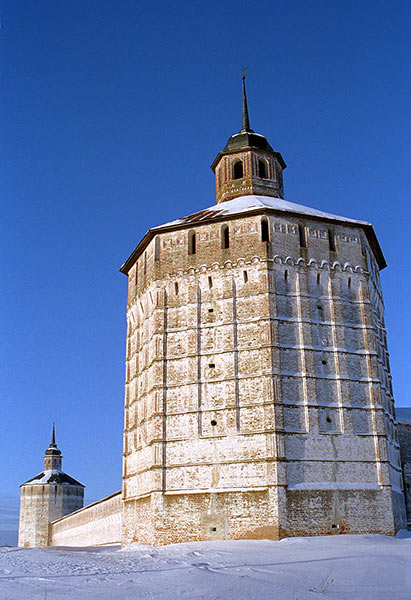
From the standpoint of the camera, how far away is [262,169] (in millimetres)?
29438

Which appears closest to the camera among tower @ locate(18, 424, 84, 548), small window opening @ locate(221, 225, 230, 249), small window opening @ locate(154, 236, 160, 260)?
small window opening @ locate(221, 225, 230, 249)

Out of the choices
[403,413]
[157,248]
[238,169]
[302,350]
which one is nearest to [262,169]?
[238,169]

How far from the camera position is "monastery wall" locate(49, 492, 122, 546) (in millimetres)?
28438

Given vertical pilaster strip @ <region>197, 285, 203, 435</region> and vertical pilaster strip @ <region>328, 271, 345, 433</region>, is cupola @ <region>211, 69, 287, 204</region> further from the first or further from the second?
vertical pilaster strip @ <region>197, 285, 203, 435</region>

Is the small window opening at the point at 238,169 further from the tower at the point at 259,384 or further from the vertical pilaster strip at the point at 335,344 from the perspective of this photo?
the vertical pilaster strip at the point at 335,344

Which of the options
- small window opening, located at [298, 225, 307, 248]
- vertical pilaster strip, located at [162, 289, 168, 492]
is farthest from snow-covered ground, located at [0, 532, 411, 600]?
small window opening, located at [298, 225, 307, 248]

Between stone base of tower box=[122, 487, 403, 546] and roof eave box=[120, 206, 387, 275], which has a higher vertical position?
roof eave box=[120, 206, 387, 275]

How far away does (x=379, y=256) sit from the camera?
91.9ft

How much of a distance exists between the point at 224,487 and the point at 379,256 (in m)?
13.4

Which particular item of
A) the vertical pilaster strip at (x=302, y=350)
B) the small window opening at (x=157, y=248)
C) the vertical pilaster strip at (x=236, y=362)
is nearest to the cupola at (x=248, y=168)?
the small window opening at (x=157, y=248)

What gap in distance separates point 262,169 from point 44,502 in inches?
1419

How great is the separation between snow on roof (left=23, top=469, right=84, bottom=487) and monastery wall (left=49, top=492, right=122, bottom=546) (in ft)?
31.4

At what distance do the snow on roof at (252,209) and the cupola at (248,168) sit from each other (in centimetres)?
181

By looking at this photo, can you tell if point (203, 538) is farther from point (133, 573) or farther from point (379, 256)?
point (379, 256)
